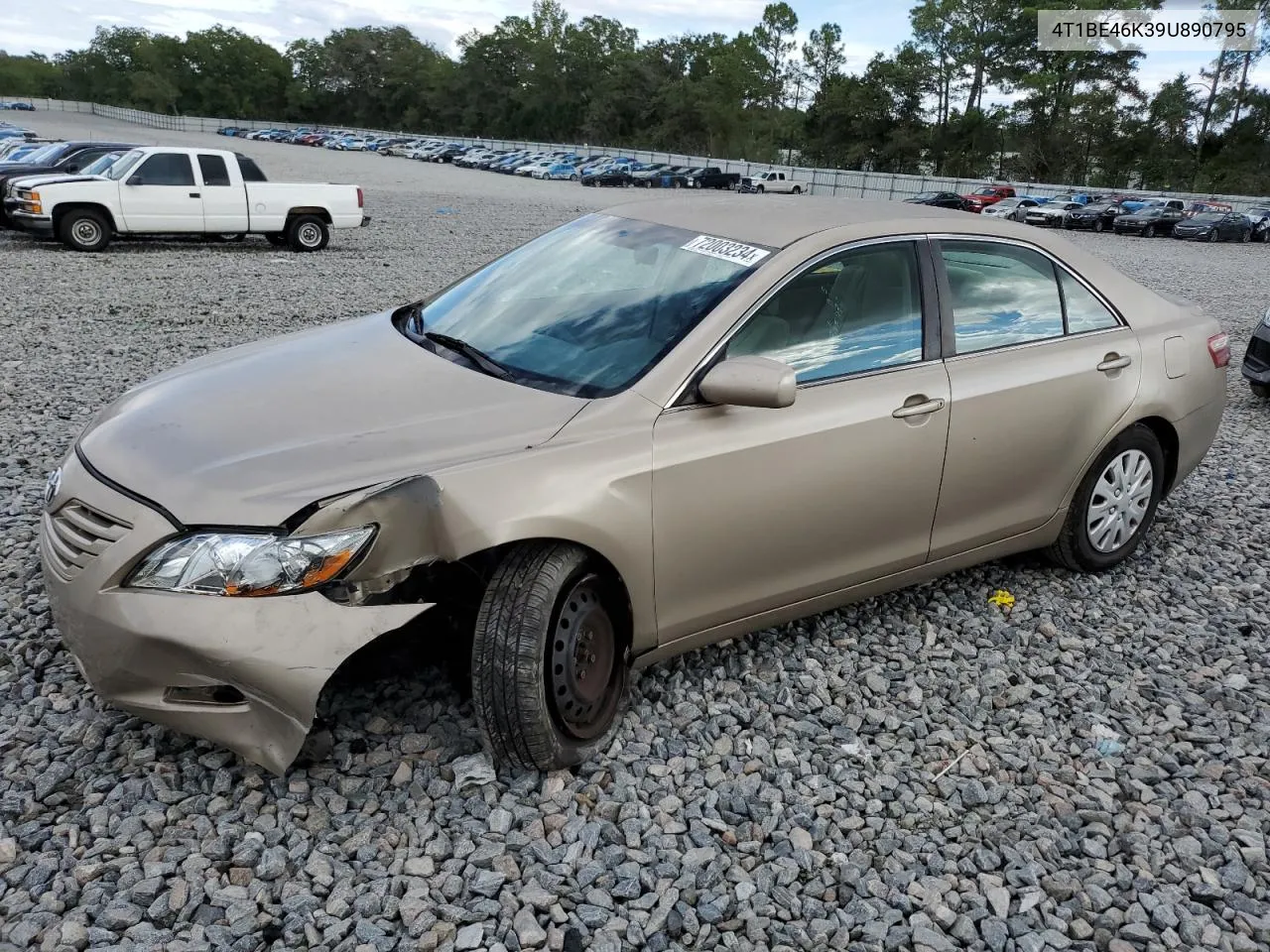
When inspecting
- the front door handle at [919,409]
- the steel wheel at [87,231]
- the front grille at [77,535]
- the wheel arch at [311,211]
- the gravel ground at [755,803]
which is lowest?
the gravel ground at [755,803]

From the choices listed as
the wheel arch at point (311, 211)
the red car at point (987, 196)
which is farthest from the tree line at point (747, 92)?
the wheel arch at point (311, 211)

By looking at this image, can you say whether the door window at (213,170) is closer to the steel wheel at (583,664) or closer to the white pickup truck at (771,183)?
the steel wheel at (583,664)

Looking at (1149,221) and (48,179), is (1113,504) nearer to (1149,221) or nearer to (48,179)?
(48,179)

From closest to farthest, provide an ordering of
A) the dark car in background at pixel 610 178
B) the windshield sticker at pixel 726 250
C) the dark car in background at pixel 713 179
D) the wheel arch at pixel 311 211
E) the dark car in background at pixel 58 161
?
the windshield sticker at pixel 726 250, the wheel arch at pixel 311 211, the dark car in background at pixel 58 161, the dark car in background at pixel 610 178, the dark car in background at pixel 713 179

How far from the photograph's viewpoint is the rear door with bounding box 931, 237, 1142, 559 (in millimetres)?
3697

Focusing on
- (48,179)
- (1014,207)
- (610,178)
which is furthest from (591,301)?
(610,178)

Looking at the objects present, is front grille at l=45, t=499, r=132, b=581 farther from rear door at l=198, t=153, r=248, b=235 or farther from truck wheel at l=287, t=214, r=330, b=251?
truck wheel at l=287, t=214, r=330, b=251

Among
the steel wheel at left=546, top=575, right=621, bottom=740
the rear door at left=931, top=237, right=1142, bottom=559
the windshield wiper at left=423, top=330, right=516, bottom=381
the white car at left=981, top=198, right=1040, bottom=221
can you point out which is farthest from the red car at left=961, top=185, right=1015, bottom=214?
the steel wheel at left=546, top=575, right=621, bottom=740

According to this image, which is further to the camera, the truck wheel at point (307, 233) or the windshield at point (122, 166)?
the truck wheel at point (307, 233)

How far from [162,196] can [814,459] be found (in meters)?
13.9

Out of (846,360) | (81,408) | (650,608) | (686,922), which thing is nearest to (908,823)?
(686,922)

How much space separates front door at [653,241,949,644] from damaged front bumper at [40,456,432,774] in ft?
2.86

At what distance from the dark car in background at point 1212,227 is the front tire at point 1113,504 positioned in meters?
31.0

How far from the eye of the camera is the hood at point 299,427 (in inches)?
103
